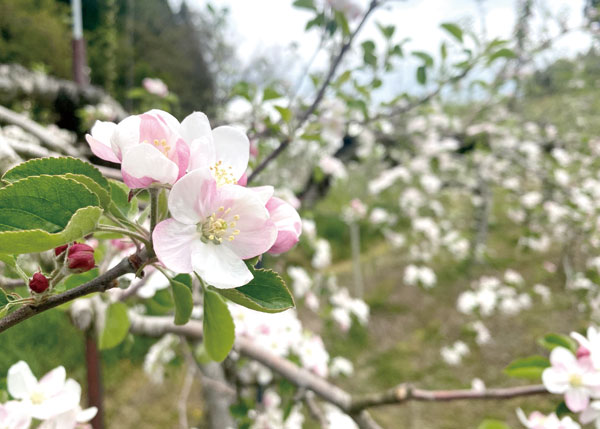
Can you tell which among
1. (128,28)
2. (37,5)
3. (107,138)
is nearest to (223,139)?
(107,138)

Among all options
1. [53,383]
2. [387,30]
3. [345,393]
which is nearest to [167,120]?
[53,383]

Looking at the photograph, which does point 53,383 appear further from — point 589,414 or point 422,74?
point 422,74

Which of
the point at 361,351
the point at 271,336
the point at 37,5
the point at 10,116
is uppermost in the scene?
the point at 37,5

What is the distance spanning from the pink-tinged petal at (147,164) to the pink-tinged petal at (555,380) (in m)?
0.57

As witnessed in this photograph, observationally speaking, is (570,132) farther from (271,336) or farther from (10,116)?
(10,116)

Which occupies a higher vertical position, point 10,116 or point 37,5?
point 37,5

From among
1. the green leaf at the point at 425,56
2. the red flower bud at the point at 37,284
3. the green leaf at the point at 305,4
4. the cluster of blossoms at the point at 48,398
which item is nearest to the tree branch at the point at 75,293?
the red flower bud at the point at 37,284

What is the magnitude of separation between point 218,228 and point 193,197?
0.11ft

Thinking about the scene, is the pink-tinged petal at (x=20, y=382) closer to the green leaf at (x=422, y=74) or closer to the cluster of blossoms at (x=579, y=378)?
the cluster of blossoms at (x=579, y=378)

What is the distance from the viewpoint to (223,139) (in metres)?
0.32

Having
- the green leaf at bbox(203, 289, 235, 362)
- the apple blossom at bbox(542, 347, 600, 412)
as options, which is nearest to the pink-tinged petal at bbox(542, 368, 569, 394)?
the apple blossom at bbox(542, 347, 600, 412)

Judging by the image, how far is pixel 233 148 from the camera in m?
0.32

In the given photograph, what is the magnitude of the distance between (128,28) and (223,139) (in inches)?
216

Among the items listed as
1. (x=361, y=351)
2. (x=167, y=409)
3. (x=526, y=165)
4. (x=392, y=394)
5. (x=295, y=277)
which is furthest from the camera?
(x=361, y=351)
